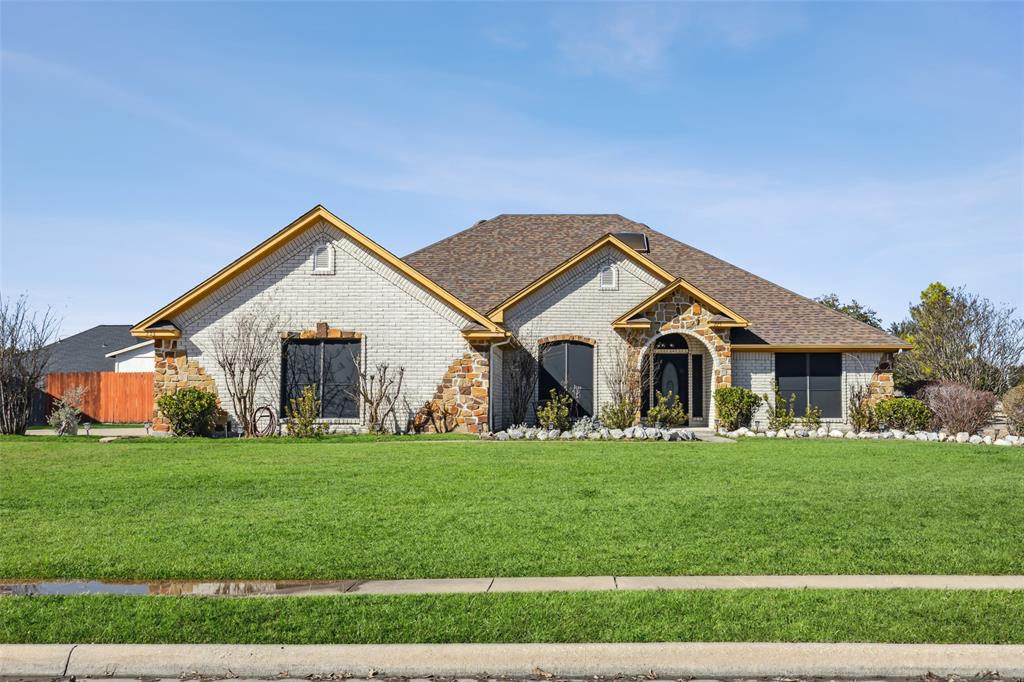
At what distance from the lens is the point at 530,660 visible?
5.62 m

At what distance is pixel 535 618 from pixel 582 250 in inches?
A: 766

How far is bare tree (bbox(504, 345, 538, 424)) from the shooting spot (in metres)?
23.9

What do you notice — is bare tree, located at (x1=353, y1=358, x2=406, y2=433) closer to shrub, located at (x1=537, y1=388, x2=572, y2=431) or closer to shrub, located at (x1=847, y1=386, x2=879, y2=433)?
shrub, located at (x1=537, y1=388, x2=572, y2=431)

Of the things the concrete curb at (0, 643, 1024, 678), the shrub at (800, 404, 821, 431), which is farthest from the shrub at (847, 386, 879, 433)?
the concrete curb at (0, 643, 1024, 678)

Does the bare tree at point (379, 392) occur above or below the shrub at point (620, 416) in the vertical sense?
above

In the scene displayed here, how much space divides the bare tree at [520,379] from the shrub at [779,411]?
21.8 ft

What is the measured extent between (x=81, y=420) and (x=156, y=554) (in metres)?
27.9

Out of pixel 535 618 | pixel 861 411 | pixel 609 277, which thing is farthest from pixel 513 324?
pixel 535 618

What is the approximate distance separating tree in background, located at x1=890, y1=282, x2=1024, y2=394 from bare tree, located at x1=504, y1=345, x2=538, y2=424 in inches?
533

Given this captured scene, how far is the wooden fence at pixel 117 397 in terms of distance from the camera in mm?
33094

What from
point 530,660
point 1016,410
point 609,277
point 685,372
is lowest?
point 530,660

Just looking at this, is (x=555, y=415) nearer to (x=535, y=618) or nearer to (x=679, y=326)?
(x=679, y=326)

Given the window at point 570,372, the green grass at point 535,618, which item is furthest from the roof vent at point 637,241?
the green grass at point 535,618

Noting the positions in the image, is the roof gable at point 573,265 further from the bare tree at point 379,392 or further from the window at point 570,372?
the bare tree at point 379,392
